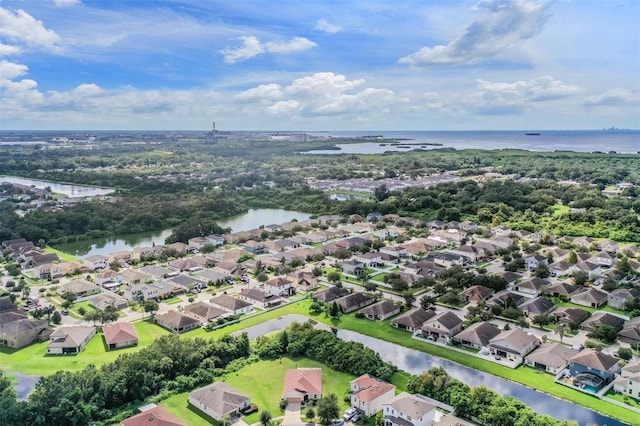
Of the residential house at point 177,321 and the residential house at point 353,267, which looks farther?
the residential house at point 353,267

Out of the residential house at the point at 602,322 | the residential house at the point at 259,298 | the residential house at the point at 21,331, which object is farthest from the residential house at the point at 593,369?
the residential house at the point at 21,331

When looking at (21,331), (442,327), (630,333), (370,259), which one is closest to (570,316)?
(630,333)

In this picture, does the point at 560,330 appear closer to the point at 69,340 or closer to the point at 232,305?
Answer: the point at 232,305

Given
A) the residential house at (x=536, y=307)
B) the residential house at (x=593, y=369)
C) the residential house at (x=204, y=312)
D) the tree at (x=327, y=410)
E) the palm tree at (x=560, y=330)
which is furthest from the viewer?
the residential house at (x=536, y=307)

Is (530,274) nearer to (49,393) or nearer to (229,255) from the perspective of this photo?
(229,255)

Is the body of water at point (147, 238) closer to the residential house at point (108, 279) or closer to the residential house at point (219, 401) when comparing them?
the residential house at point (108, 279)

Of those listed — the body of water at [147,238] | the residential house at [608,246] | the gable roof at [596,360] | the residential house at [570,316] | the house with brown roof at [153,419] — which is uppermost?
the residential house at [608,246]

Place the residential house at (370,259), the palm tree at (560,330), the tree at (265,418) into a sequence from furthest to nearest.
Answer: the residential house at (370,259), the palm tree at (560,330), the tree at (265,418)
